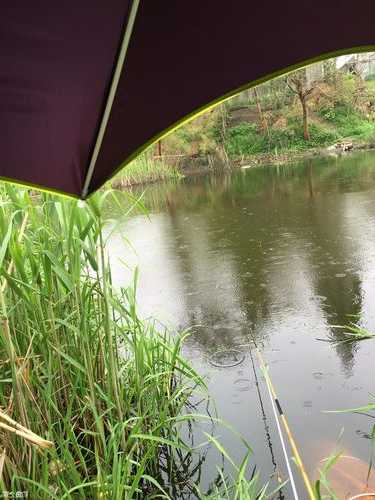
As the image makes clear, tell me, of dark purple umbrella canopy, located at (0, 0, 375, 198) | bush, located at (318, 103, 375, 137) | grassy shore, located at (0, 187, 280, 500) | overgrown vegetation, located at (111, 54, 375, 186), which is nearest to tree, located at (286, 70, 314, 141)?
overgrown vegetation, located at (111, 54, 375, 186)

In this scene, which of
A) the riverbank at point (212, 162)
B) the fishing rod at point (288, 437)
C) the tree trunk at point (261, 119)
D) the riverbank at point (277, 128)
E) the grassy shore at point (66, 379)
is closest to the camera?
the grassy shore at point (66, 379)

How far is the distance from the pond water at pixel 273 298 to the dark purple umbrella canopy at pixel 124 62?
1.03m

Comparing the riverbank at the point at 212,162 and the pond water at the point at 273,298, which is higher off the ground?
the riverbank at the point at 212,162

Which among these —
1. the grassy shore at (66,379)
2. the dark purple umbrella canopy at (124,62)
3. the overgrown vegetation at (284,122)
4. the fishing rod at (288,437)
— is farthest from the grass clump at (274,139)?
the dark purple umbrella canopy at (124,62)

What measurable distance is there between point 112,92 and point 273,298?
3166 mm

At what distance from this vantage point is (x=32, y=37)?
1.99ft

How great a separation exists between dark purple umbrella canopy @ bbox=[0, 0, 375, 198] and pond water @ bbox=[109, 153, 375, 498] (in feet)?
3.38

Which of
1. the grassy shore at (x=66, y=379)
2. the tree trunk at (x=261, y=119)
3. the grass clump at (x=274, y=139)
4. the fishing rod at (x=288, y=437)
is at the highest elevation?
the tree trunk at (x=261, y=119)

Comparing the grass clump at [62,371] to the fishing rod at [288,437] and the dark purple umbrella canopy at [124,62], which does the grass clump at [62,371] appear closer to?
the fishing rod at [288,437]

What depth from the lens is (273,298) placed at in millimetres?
3701

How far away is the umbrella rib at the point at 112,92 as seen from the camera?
620 mm

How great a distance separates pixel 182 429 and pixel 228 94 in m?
1.80

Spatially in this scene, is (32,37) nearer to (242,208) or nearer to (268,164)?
(242,208)

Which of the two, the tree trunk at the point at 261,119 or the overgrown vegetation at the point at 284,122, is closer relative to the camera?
the overgrown vegetation at the point at 284,122
